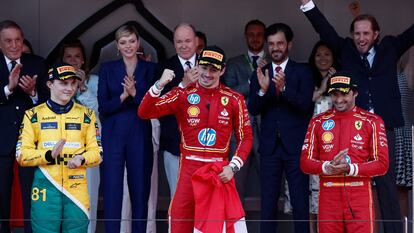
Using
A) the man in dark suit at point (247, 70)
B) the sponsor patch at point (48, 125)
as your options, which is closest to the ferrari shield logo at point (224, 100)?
the sponsor patch at point (48, 125)

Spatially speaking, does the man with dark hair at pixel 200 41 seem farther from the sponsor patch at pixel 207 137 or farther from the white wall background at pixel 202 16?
the sponsor patch at pixel 207 137

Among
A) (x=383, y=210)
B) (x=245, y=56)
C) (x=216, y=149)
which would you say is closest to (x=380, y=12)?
(x=245, y=56)

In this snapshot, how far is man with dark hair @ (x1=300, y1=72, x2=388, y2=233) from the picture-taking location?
310 inches

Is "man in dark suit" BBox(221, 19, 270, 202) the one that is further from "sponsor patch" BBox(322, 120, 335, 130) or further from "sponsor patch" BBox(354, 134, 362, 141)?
"sponsor patch" BBox(354, 134, 362, 141)

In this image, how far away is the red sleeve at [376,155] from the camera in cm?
789

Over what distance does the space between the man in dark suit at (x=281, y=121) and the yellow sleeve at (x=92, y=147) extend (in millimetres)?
1368

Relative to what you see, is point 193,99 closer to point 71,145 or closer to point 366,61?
point 71,145

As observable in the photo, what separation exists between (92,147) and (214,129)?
34.3 inches

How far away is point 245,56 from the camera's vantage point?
9938 mm

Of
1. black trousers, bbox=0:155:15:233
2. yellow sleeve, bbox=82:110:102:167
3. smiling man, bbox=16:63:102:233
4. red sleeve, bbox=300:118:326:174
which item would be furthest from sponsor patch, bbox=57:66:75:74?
red sleeve, bbox=300:118:326:174

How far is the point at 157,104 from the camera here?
794cm

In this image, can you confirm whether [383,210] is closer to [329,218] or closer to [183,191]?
[329,218]

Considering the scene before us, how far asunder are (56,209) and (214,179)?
1.13 meters

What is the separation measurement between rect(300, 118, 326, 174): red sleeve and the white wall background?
7.95 ft
